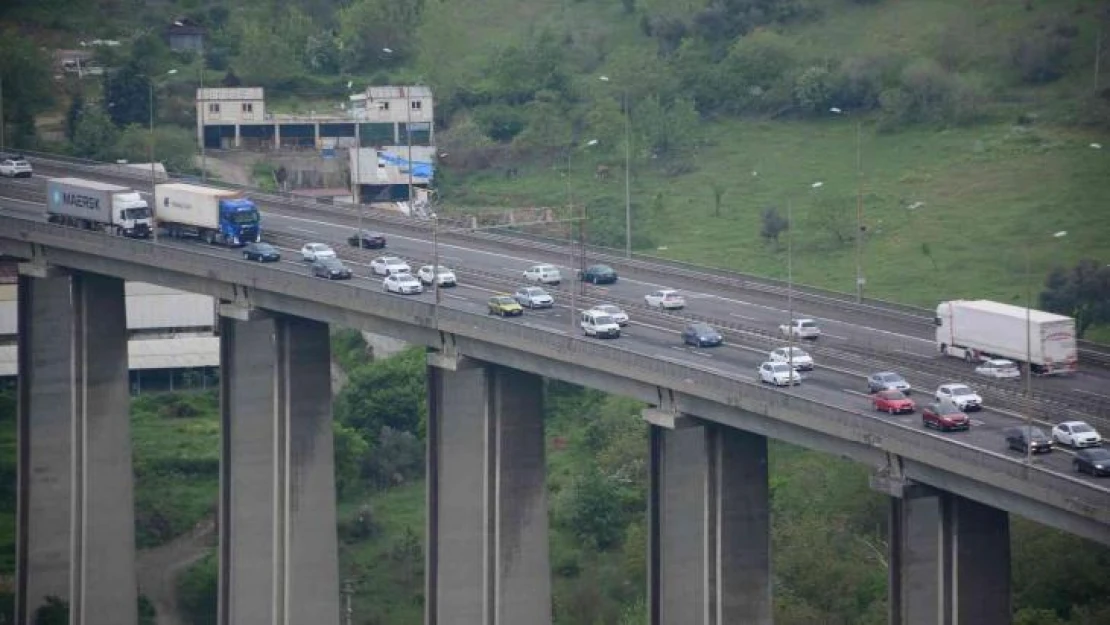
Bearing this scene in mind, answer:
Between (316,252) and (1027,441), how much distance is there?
34238 millimetres

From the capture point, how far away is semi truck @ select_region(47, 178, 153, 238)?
91.6 m

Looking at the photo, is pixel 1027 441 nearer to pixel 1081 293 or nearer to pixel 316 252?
pixel 316 252

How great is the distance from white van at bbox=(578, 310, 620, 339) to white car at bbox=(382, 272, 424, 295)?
7761 mm

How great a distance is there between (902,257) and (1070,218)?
22.7 ft

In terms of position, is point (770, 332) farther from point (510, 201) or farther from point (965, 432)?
point (510, 201)

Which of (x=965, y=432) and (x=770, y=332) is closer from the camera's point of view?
(x=965, y=432)

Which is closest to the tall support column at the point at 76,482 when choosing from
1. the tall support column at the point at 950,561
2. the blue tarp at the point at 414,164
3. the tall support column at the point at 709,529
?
the tall support column at the point at 709,529

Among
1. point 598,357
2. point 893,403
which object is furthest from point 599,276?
point 893,403

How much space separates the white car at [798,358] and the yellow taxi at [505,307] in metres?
10.0

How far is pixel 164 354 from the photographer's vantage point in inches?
4397

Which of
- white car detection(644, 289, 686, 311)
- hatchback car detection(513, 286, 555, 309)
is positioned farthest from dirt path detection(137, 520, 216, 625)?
white car detection(644, 289, 686, 311)

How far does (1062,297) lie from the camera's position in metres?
94.9

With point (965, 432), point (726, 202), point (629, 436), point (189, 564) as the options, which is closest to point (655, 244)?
point (726, 202)

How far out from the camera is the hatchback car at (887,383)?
64.6 m
